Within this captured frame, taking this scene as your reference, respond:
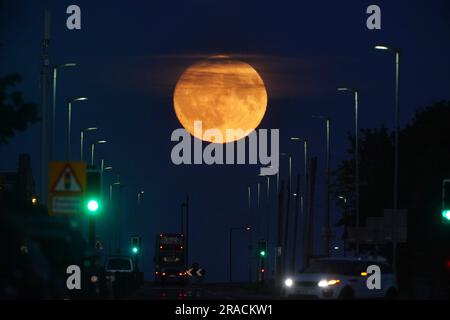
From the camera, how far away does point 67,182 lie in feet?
113

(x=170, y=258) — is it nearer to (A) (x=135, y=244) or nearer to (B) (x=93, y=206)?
(A) (x=135, y=244)

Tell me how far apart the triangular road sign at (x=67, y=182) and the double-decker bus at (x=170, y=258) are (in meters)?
81.1

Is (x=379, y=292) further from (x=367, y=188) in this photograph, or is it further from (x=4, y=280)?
(x=367, y=188)

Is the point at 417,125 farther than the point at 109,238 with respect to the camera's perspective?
No

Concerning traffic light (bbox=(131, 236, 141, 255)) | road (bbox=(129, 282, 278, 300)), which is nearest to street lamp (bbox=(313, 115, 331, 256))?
road (bbox=(129, 282, 278, 300))

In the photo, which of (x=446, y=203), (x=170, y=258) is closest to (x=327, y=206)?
(x=170, y=258)

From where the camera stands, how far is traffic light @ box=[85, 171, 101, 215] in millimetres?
39844

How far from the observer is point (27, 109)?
128 feet
